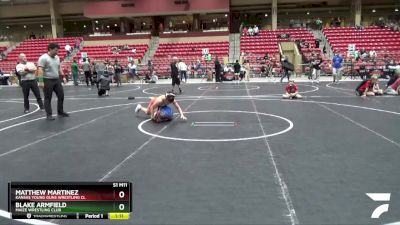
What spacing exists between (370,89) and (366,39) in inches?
796

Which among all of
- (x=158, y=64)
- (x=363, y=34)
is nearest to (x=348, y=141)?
(x=158, y=64)

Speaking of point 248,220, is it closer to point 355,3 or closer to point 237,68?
point 237,68

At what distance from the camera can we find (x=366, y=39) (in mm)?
31266

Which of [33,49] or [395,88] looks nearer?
[395,88]

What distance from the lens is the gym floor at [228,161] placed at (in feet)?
12.4

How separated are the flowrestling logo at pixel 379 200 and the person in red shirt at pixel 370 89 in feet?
32.9

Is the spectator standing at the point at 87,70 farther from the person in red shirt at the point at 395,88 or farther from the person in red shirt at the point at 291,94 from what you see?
the person in red shirt at the point at 395,88

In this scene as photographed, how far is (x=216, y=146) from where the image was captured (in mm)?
6375

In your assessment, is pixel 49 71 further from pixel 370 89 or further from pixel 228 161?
pixel 370 89

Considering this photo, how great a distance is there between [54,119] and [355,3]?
114 ft

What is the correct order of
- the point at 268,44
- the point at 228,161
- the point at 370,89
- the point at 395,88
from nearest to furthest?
1. the point at 228,161
2. the point at 370,89
3. the point at 395,88
4. the point at 268,44

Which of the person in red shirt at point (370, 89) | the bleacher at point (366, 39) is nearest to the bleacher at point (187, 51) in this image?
the bleacher at point (366, 39)
